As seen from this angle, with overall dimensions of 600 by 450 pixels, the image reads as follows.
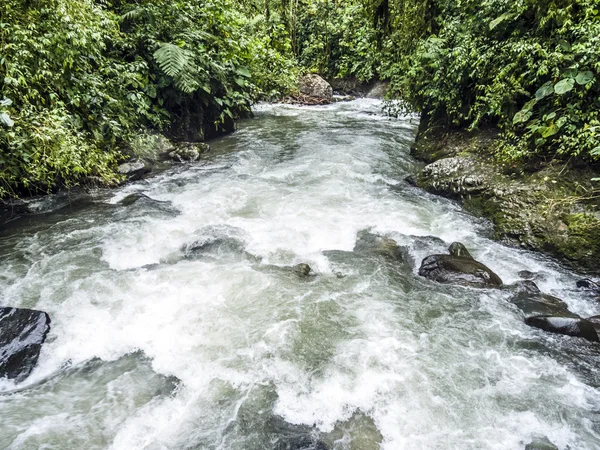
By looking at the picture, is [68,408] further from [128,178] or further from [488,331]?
[128,178]

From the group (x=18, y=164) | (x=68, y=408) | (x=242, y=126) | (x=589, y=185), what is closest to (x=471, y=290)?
(x=589, y=185)

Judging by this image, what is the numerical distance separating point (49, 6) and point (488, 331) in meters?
6.72

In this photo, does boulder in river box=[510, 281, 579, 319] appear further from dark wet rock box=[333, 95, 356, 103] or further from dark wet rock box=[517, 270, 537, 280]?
dark wet rock box=[333, 95, 356, 103]

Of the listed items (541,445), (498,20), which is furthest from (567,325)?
(498,20)

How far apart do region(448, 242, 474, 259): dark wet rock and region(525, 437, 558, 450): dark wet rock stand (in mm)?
2420

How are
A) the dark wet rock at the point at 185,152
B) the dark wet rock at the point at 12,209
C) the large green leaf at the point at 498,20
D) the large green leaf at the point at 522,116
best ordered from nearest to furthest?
the dark wet rock at the point at 12,209
the large green leaf at the point at 522,116
the large green leaf at the point at 498,20
the dark wet rock at the point at 185,152

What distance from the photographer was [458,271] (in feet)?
14.6

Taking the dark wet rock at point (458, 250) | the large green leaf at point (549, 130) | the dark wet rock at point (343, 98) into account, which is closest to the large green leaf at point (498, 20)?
the large green leaf at point (549, 130)

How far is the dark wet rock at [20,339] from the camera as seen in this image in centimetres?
308

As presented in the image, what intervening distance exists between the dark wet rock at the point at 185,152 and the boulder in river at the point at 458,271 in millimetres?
6046

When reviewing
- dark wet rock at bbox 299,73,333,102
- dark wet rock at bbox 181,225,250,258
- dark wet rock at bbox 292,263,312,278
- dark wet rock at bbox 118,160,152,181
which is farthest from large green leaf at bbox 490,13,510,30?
dark wet rock at bbox 299,73,333,102

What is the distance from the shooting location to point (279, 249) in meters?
5.11

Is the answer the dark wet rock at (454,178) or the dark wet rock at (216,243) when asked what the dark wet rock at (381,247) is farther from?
the dark wet rock at (454,178)

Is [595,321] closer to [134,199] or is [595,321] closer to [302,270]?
[302,270]
